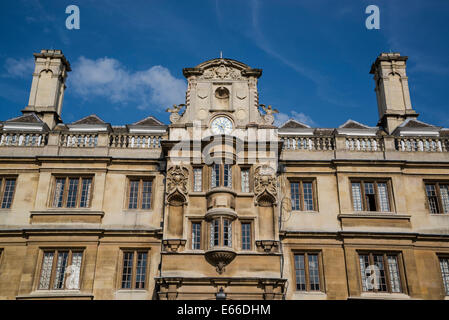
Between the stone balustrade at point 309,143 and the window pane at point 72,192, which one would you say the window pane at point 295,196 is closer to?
the stone balustrade at point 309,143

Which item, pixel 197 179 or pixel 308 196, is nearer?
pixel 197 179

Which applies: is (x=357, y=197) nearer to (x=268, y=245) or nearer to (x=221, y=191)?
(x=268, y=245)

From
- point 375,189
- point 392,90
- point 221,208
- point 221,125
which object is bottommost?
point 221,208

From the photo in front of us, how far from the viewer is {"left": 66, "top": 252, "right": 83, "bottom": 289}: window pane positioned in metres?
20.8

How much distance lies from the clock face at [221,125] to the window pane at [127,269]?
700cm

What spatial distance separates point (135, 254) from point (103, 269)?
151 cm

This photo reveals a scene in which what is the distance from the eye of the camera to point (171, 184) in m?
21.8

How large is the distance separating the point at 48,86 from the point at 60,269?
11.0 m

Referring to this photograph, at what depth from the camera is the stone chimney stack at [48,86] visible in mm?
26250

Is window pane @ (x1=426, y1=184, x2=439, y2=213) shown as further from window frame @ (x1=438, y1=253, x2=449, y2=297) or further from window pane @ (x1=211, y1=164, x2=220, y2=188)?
window pane @ (x1=211, y1=164, x2=220, y2=188)

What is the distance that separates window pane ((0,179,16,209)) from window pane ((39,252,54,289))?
326cm

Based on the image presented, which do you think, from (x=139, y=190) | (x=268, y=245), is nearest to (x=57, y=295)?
(x=139, y=190)

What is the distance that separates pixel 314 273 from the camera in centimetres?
2130

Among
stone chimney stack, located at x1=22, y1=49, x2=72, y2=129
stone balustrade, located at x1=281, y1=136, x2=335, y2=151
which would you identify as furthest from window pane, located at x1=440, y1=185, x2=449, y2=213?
stone chimney stack, located at x1=22, y1=49, x2=72, y2=129
